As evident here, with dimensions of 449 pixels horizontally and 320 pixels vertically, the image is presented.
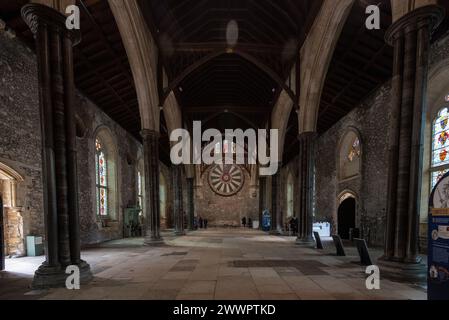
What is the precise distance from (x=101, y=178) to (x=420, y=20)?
12871 millimetres

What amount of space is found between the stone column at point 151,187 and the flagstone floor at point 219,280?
2736 mm

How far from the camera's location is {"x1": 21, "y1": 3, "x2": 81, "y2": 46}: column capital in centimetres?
420

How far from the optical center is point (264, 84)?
14.3 m

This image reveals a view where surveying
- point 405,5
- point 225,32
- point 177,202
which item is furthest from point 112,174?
point 405,5

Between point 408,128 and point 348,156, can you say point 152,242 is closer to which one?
point 408,128

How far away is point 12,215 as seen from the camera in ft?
23.9

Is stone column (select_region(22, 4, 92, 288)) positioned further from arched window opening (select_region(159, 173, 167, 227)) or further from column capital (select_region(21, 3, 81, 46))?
arched window opening (select_region(159, 173, 167, 227))

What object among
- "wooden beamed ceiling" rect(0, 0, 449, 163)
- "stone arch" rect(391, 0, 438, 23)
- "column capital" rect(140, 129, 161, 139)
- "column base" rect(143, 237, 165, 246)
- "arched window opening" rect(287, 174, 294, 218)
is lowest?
"arched window opening" rect(287, 174, 294, 218)

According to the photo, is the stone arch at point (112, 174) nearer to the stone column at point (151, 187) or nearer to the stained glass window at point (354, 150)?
the stone column at point (151, 187)

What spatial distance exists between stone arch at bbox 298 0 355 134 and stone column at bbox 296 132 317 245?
52cm

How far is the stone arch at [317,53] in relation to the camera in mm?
7232

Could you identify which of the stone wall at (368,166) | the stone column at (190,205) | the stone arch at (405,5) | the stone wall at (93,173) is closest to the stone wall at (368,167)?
the stone wall at (368,166)

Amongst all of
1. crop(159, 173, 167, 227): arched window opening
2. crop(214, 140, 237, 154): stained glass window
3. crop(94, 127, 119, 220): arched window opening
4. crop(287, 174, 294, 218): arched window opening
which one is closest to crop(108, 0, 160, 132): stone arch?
crop(94, 127, 119, 220): arched window opening
